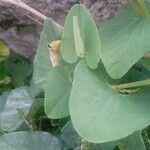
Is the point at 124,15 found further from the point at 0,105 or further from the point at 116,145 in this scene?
the point at 0,105

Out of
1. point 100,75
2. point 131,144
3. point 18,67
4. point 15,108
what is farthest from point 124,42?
point 18,67

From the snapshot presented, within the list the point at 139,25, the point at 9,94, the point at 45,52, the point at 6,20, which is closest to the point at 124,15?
the point at 139,25

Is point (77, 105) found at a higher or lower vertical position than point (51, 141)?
higher

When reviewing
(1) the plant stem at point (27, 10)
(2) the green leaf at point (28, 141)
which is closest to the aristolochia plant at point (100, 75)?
(2) the green leaf at point (28, 141)

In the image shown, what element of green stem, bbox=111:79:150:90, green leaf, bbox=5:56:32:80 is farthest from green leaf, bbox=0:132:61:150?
green leaf, bbox=5:56:32:80

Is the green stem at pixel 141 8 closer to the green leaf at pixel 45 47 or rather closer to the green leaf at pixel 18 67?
the green leaf at pixel 45 47

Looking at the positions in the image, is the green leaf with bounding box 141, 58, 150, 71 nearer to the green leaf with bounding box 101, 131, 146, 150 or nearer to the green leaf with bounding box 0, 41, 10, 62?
the green leaf with bounding box 101, 131, 146, 150
